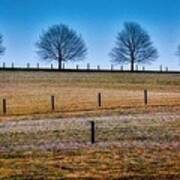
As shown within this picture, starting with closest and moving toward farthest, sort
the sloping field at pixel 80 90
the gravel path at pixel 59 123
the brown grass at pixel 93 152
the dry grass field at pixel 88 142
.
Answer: the brown grass at pixel 93 152 < the dry grass field at pixel 88 142 < the gravel path at pixel 59 123 < the sloping field at pixel 80 90

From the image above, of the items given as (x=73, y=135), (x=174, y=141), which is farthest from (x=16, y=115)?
(x=174, y=141)

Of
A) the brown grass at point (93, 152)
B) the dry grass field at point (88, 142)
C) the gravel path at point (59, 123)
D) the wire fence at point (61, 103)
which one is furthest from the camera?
the wire fence at point (61, 103)

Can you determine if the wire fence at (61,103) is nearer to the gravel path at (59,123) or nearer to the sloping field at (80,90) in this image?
the sloping field at (80,90)

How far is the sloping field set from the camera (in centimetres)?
4917

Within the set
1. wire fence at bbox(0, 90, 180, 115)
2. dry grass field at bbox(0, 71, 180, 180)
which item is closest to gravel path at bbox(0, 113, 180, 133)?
dry grass field at bbox(0, 71, 180, 180)

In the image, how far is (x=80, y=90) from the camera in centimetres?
7112

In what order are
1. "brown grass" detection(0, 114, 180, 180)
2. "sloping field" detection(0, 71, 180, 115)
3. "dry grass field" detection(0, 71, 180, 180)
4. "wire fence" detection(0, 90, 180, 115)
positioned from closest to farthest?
"brown grass" detection(0, 114, 180, 180)
"dry grass field" detection(0, 71, 180, 180)
"wire fence" detection(0, 90, 180, 115)
"sloping field" detection(0, 71, 180, 115)

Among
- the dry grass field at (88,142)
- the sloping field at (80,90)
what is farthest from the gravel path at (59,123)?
the sloping field at (80,90)

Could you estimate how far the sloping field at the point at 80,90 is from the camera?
49172 mm

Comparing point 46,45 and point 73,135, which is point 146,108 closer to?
point 73,135

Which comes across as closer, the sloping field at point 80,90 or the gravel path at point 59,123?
the gravel path at point 59,123

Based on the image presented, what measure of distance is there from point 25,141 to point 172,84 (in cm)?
6115

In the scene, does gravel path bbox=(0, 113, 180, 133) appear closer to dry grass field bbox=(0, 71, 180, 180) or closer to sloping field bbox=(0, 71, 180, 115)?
dry grass field bbox=(0, 71, 180, 180)

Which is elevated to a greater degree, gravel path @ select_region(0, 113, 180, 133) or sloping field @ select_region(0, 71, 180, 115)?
sloping field @ select_region(0, 71, 180, 115)
